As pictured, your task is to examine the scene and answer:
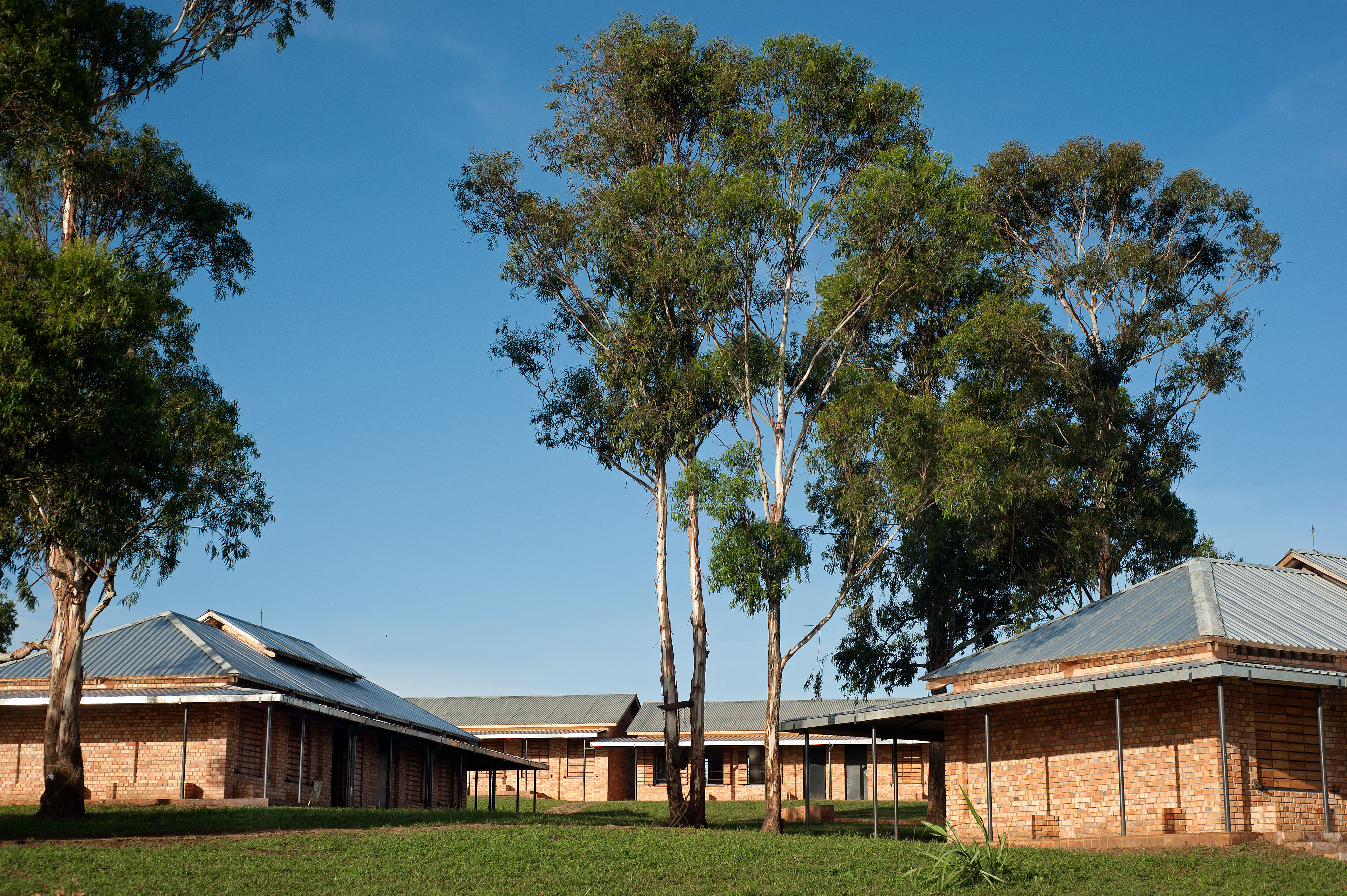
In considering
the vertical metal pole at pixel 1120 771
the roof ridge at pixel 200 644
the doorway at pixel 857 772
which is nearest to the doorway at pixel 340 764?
the roof ridge at pixel 200 644

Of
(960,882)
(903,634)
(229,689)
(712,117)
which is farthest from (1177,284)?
(229,689)

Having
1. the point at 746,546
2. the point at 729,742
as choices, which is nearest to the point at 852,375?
the point at 746,546

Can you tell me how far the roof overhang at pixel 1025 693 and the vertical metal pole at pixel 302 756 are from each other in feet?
36.3

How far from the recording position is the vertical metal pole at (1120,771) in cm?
1889

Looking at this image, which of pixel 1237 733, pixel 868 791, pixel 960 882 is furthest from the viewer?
pixel 868 791

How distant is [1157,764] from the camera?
2000cm

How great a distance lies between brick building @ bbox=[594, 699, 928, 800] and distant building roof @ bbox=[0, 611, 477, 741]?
47.8ft

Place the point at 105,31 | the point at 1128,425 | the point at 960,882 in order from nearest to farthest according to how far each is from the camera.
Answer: the point at 960,882, the point at 105,31, the point at 1128,425

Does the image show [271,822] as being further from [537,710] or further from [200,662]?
[537,710]

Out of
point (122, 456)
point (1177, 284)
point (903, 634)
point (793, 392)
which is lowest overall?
point (903, 634)

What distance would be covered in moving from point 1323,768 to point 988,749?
5351mm

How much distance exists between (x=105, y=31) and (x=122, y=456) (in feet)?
27.0

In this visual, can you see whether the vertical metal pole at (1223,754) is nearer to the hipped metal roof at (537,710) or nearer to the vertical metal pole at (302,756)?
the vertical metal pole at (302,756)

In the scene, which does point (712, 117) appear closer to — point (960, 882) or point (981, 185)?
point (981, 185)
